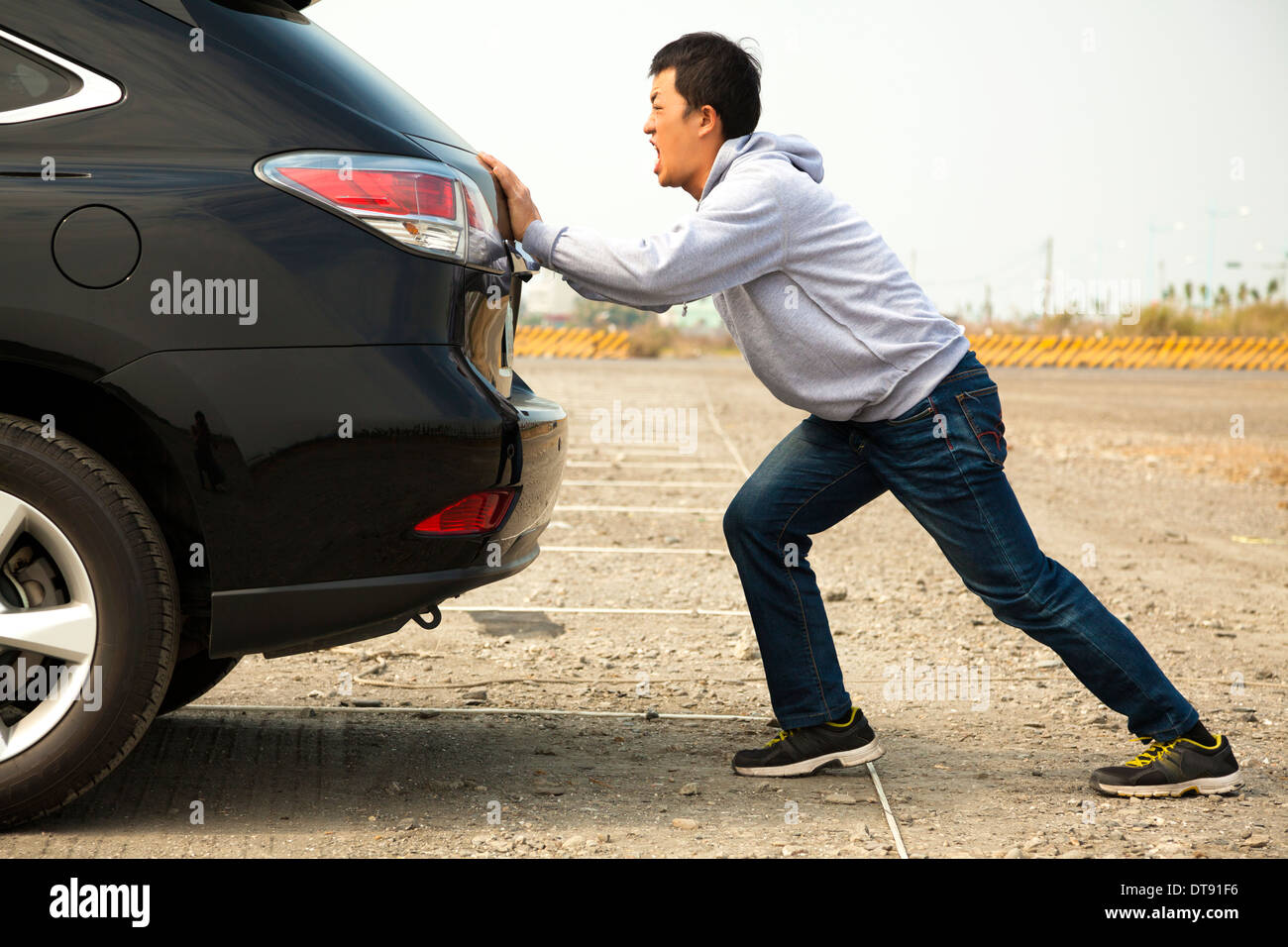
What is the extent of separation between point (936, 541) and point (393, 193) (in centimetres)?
166

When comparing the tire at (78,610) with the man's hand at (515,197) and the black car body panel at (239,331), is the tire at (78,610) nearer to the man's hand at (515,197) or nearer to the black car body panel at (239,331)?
the black car body panel at (239,331)

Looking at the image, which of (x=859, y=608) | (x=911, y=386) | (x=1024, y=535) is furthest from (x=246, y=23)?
(x=859, y=608)

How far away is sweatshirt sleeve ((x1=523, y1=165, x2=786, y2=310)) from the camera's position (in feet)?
11.0

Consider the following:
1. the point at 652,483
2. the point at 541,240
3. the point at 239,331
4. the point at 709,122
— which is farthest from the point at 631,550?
the point at 239,331

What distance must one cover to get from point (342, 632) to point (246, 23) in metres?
1.40

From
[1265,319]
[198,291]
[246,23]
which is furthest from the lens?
[1265,319]

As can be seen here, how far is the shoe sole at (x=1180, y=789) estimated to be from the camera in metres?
3.62

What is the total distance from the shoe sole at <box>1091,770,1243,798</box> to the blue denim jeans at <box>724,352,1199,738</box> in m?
0.14

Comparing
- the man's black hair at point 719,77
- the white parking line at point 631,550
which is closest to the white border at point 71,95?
the man's black hair at point 719,77

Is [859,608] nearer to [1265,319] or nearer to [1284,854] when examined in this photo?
[1284,854]

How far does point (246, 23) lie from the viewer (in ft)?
10.1

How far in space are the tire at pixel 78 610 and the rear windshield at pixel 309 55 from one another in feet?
3.15

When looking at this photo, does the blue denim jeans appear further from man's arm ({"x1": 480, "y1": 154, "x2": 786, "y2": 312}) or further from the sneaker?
man's arm ({"x1": 480, "y1": 154, "x2": 786, "y2": 312})
